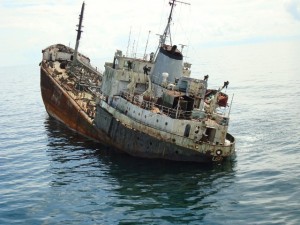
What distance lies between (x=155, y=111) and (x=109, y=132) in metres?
5.04

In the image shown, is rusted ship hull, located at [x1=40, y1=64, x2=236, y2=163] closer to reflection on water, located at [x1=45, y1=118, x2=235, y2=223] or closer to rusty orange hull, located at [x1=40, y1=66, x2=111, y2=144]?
rusty orange hull, located at [x1=40, y1=66, x2=111, y2=144]

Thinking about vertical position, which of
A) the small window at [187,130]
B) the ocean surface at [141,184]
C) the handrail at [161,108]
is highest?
the handrail at [161,108]

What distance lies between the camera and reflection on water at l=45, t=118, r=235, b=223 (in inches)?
781

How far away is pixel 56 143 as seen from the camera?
34375 millimetres

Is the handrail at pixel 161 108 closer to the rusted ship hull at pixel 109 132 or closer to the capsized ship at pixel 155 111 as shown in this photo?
the capsized ship at pixel 155 111

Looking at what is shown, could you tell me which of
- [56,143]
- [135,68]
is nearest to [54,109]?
[56,143]

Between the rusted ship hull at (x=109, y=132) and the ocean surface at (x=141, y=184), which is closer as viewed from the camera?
the ocean surface at (x=141, y=184)

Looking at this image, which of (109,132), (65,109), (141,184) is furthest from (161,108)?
(65,109)

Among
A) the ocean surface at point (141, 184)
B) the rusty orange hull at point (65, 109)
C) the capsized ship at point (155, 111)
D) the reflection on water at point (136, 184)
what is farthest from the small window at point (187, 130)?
the rusty orange hull at point (65, 109)

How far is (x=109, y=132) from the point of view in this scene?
31.2 m

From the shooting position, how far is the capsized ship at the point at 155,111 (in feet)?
89.2

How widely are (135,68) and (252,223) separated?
65.9ft

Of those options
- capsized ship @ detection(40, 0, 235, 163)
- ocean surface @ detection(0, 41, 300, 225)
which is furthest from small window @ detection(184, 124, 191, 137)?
ocean surface @ detection(0, 41, 300, 225)

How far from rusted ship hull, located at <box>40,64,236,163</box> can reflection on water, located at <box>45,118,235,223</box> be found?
68cm
